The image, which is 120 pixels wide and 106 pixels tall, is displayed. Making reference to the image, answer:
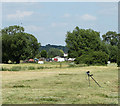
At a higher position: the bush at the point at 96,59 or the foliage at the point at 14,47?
the foliage at the point at 14,47

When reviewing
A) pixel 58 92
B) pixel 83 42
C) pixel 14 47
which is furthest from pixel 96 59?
pixel 58 92

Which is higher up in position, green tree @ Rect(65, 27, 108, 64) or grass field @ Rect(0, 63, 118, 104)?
green tree @ Rect(65, 27, 108, 64)

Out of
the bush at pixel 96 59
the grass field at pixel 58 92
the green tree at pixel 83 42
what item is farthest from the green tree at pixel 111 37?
the grass field at pixel 58 92

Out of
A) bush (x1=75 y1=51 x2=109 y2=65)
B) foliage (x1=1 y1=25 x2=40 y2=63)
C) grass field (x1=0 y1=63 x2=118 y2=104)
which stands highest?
foliage (x1=1 y1=25 x2=40 y2=63)

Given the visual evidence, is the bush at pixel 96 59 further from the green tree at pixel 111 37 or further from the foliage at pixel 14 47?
the green tree at pixel 111 37

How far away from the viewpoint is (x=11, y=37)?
82.6m

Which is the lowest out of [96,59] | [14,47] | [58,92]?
[58,92]

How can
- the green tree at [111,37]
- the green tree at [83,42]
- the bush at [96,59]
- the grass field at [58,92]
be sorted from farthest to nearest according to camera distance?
1. the green tree at [111,37]
2. the green tree at [83,42]
3. the bush at [96,59]
4. the grass field at [58,92]

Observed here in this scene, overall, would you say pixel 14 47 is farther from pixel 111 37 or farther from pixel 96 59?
pixel 111 37

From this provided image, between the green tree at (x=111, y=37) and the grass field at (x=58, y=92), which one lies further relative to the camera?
the green tree at (x=111, y=37)

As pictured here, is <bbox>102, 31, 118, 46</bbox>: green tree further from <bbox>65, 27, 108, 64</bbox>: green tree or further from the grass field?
the grass field

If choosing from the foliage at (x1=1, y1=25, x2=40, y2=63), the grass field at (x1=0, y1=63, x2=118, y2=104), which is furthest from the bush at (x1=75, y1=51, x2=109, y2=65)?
the grass field at (x1=0, y1=63, x2=118, y2=104)

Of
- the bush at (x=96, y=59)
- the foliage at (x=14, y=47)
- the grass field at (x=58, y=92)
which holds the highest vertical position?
the foliage at (x=14, y=47)

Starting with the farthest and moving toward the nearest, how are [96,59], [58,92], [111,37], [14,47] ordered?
[111,37] → [14,47] → [96,59] → [58,92]
